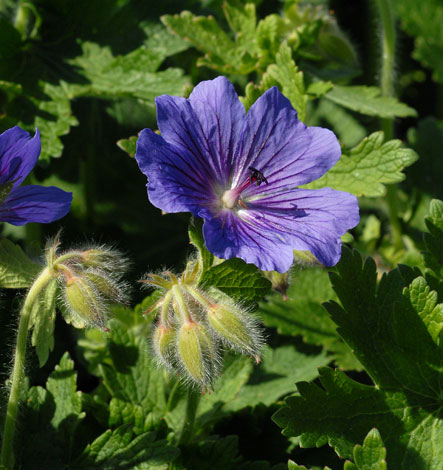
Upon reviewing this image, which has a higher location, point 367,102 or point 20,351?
point 367,102

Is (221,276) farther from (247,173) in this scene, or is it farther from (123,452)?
(123,452)

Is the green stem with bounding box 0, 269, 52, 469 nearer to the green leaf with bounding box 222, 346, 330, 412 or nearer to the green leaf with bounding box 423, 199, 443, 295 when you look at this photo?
the green leaf with bounding box 222, 346, 330, 412

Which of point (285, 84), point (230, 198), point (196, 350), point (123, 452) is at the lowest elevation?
point (123, 452)

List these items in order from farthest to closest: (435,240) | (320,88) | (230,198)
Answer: (320,88), (435,240), (230,198)

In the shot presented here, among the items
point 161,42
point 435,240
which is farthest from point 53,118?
point 435,240

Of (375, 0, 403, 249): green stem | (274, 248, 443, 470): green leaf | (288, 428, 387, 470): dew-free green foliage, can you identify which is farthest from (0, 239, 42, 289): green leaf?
(375, 0, 403, 249): green stem

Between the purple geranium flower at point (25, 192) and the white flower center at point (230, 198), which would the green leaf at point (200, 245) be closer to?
the white flower center at point (230, 198)
